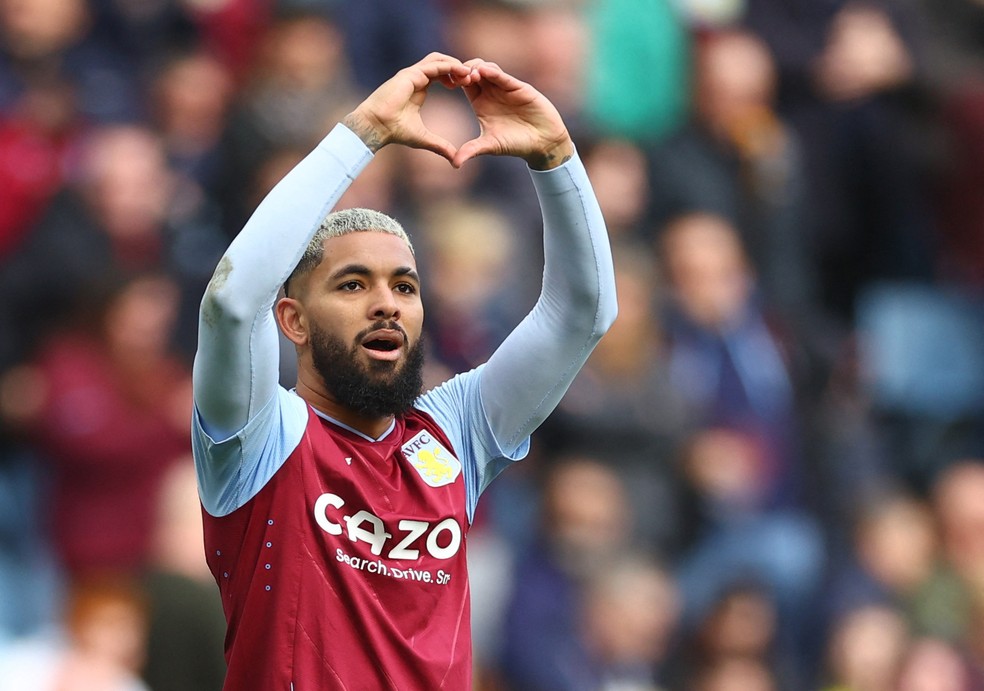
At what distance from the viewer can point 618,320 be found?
24.9ft

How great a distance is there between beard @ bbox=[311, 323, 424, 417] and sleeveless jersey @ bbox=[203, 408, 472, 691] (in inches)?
3.1

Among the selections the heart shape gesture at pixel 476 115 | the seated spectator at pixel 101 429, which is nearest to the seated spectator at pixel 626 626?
the seated spectator at pixel 101 429

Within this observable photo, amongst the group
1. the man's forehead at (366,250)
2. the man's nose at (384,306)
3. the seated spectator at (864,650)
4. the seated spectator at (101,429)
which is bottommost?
the seated spectator at (864,650)

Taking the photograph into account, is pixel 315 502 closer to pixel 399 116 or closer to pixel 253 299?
pixel 253 299

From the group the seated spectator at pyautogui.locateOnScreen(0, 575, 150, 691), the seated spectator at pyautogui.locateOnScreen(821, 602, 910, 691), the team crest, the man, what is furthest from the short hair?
the seated spectator at pyautogui.locateOnScreen(821, 602, 910, 691)

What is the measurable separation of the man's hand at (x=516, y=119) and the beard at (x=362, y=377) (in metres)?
0.45

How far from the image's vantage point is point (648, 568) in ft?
24.2

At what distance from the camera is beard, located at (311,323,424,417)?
3531mm

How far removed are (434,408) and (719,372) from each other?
176 inches

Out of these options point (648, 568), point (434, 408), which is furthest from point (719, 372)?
point (434, 408)

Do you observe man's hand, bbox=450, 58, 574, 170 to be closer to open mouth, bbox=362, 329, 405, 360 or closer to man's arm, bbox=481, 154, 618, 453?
man's arm, bbox=481, 154, 618, 453

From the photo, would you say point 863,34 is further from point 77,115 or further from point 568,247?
point 568,247

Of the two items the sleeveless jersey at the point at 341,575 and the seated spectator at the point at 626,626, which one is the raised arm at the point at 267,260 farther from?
the seated spectator at the point at 626,626

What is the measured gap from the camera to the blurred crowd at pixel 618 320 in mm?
6691
